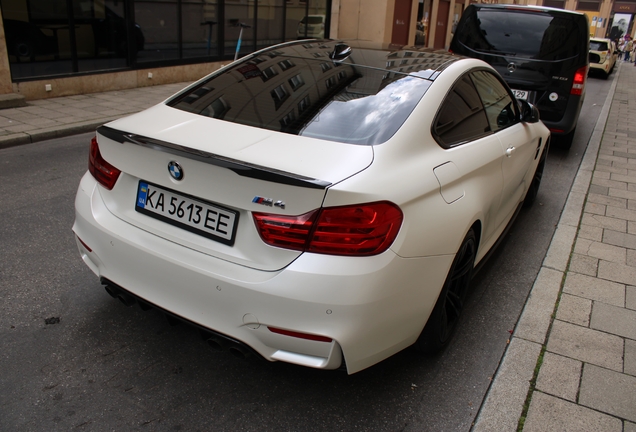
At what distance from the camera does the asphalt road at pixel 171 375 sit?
2.45m

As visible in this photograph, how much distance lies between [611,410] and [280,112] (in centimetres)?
220

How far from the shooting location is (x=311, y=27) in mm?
17984

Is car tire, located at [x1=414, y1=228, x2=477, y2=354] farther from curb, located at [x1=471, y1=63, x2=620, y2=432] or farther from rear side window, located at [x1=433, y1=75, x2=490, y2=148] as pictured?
rear side window, located at [x1=433, y1=75, x2=490, y2=148]

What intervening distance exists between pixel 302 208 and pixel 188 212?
1.87 feet

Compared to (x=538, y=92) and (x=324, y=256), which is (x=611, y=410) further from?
(x=538, y=92)

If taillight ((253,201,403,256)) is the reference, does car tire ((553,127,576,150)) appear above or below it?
below

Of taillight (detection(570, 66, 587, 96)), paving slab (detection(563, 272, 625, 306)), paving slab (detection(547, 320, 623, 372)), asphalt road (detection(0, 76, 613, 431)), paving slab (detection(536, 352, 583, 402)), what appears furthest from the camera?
taillight (detection(570, 66, 587, 96))

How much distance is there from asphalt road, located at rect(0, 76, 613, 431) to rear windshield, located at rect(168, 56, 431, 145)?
1232 mm

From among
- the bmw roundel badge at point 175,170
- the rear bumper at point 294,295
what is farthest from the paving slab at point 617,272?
the bmw roundel badge at point 175,170

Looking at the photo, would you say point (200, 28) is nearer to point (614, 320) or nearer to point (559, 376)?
point (614, 320)

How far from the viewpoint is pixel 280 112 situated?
9.06ft

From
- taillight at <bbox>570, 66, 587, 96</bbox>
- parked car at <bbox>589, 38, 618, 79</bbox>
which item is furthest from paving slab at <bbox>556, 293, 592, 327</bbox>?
parked car at <bbox>589, 38, 618, 79</bbox>

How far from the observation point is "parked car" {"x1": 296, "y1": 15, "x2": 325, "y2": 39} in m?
17.3

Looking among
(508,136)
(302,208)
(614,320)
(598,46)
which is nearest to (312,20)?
(598,46)
